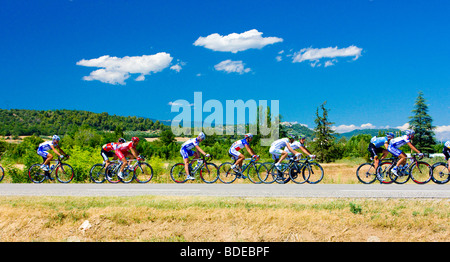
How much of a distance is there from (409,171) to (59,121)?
105568 millimetres

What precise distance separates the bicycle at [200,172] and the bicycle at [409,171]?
6.27 metres

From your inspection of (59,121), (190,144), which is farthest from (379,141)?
(59,121)

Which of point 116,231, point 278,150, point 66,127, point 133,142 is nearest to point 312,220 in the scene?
point 116,231

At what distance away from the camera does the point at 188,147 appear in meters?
13.5

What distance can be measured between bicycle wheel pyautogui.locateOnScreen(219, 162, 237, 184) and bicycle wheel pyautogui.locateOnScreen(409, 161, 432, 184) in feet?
21.8

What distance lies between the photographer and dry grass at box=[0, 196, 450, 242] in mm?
7293

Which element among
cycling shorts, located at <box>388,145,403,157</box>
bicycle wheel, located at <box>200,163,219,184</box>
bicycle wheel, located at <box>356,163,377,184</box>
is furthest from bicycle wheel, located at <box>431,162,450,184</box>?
bicycle wheel, located at <box>200,163,219,184</box>

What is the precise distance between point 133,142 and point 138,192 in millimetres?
3269

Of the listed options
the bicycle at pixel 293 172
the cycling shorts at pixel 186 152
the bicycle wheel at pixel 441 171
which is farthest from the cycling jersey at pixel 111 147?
the bicycle wheel at pixel 441 171

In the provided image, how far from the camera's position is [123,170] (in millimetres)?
13719

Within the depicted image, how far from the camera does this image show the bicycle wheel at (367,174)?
1359 cm

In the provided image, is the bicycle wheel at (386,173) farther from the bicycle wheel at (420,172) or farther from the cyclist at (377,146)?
the bicycle wheel at (420,172)
